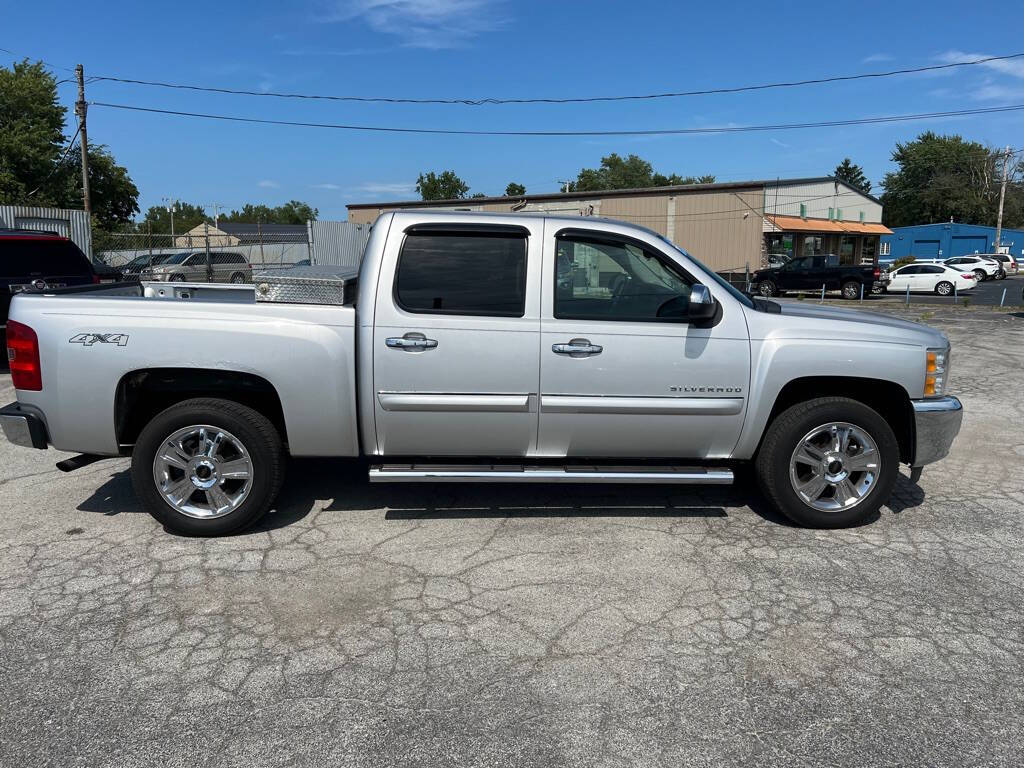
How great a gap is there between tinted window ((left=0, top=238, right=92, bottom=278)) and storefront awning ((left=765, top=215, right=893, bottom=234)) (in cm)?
3463

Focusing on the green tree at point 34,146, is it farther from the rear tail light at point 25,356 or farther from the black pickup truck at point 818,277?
the rear tail light at point 25,356

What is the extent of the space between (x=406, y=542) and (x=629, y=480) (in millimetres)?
1368

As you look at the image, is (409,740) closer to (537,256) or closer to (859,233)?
(537,256)

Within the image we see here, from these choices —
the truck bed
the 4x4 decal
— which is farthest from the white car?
the 4x4 decal

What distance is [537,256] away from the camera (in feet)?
15.1

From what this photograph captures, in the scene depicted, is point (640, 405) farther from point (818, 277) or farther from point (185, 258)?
point (818, 277)

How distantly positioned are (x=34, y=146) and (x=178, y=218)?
94.8m

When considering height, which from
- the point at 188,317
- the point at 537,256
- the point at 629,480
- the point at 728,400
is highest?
the point at 537,256

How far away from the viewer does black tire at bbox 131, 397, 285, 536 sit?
4.45 m

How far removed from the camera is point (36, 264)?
33.9 ft

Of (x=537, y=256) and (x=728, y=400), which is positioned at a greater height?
(x=537, y=256)

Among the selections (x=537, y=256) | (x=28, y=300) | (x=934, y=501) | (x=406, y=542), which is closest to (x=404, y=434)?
(x=406, y=542)

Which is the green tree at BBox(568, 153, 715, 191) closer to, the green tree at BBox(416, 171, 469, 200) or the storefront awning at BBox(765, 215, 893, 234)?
the green tree at BBox(416, 171, 469, 200)

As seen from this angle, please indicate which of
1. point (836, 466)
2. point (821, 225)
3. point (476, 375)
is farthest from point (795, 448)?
point (821, 225)
